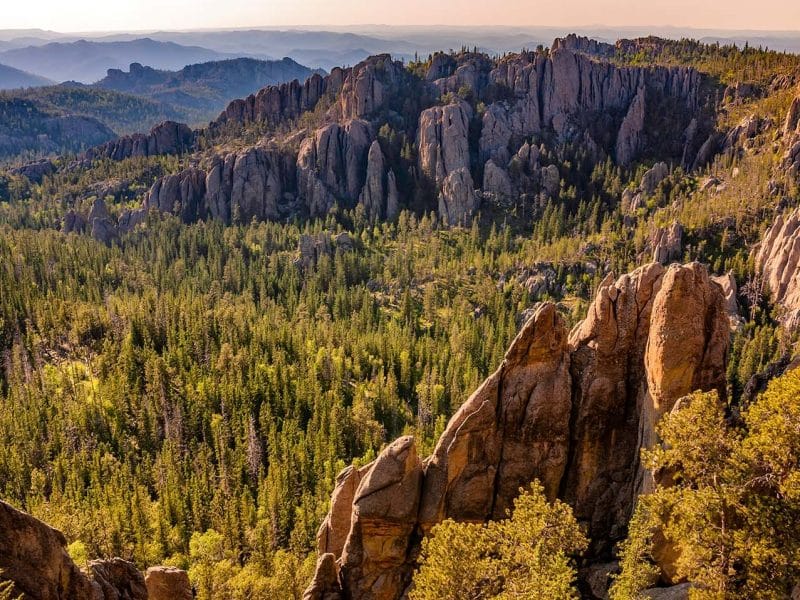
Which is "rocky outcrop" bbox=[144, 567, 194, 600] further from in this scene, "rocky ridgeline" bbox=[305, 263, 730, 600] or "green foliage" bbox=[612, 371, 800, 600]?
"green foliage" bbox=[612, 371, 800, 600]

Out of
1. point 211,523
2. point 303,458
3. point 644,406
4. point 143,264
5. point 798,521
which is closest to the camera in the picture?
point 798,521

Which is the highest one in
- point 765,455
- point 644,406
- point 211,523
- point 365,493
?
point 765,455

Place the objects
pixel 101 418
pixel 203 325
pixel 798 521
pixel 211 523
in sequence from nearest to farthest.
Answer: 1. pixel 798 521
2. pixel 211 523
3. pixel 101 418
4. pixel 203 325

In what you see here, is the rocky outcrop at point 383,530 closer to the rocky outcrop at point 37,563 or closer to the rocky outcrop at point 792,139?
the rocky outcrop at point 37,563

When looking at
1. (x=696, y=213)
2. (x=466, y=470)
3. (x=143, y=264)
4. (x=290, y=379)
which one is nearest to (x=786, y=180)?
(x=696, y=213)

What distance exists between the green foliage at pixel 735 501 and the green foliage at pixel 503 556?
3280 mm

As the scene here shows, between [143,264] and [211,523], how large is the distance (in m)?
131

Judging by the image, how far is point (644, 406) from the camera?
35.1 meters

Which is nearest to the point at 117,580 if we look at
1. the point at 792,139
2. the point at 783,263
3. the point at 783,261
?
the point at 783,263

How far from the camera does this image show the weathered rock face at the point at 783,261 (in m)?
141

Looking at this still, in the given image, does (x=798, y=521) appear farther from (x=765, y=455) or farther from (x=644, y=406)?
(x=644, y=406)

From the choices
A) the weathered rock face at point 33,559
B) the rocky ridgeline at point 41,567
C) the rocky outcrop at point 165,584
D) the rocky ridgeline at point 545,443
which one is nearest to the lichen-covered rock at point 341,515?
the rocky ridgeline at point 545,443

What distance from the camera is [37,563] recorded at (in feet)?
92.9

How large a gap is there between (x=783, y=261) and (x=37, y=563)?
166m
